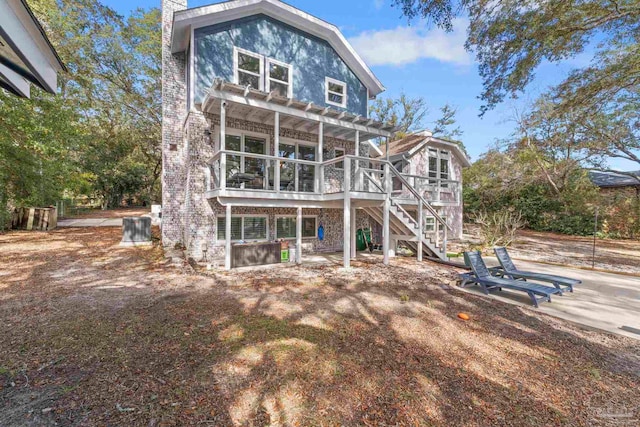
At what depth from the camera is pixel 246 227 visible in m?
10.6

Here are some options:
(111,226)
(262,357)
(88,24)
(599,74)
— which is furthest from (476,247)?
(88,24)

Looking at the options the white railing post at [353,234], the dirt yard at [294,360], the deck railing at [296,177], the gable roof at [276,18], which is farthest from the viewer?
the white railing post at [353,234]

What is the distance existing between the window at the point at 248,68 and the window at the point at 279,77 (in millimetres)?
327

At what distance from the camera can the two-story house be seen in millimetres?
9125

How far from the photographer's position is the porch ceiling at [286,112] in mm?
8281

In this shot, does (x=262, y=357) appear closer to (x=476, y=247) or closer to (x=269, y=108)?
(x=269, y=108)

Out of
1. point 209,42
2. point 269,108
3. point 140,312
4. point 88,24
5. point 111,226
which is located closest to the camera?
point 140,312

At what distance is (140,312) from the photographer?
16.1ft

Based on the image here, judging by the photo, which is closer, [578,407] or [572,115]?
[578,407]

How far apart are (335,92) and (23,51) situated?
11.5 metres

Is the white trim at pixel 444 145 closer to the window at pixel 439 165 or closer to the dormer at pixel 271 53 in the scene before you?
the window at pixel 439 165

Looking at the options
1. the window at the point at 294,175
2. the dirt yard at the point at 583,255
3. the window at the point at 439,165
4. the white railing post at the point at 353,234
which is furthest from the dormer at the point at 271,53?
the dirt yard at the point at 583,255

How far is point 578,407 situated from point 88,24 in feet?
91.2

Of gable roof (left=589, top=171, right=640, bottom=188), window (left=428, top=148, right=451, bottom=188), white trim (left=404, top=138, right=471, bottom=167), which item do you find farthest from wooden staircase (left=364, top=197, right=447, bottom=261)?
gable roof (left=589, top=171, right=640, bottom=188)
